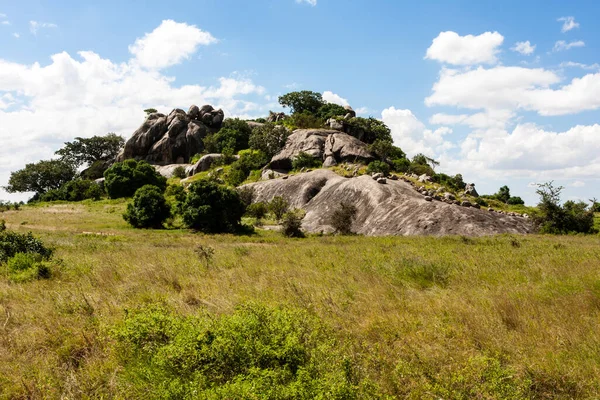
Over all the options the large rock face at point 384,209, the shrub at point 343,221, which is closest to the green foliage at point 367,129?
the large rock face at point 384,209

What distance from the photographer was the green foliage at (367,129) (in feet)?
256

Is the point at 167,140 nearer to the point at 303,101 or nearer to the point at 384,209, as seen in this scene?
the point at 303,101

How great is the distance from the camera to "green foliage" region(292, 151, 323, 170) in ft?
207

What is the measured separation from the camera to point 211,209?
1510 inches

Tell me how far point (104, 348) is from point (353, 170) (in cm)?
5279

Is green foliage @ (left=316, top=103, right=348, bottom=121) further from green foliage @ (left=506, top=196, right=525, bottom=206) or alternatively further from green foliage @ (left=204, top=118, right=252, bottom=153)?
green foliage @ (left=506, top=196, right=525, bottom=206)

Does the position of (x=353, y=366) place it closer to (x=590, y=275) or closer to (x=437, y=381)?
(x=437, y=381)

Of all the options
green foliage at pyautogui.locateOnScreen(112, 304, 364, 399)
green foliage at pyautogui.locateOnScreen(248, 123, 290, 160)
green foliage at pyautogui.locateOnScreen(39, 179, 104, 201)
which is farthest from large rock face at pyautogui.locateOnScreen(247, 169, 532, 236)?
green foliage at pyautogui.locateOnScreen(39, 179, 104, 201)

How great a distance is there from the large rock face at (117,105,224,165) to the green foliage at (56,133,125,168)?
11.5 meters

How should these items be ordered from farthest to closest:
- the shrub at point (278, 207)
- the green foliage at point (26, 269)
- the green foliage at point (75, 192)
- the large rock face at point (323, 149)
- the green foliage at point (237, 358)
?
the green foliage at point (75, 192) < the large rock face at point (323, 149) < the shrub at point (278, 207) < the green foliage at point (26, 269) < the green foliage at point (237, 358)

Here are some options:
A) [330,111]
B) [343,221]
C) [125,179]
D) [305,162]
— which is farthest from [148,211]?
[330,111]

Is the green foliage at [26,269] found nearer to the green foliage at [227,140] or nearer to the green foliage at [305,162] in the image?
the green foliage at [305,162]

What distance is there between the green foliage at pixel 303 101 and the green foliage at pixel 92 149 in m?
48.9

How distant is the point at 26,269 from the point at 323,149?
58.1 m
